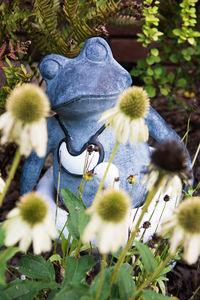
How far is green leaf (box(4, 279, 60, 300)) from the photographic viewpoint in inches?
34.3

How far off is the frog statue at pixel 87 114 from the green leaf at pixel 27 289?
1.65 feet

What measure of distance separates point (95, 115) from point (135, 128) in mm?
634

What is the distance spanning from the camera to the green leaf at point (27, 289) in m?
0.87

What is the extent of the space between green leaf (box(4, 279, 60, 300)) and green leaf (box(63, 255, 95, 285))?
0.04m

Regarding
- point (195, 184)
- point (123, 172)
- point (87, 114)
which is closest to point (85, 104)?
point (87, 114)

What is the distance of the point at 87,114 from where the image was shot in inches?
54.3

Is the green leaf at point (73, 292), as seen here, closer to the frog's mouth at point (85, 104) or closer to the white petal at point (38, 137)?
the white petal at point (38, 137)

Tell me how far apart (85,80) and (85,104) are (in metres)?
0.08

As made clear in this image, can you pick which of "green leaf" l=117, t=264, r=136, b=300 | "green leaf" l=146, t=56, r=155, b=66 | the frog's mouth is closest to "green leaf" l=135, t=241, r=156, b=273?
"green leaf" l=117, t=264, r=136, b=300

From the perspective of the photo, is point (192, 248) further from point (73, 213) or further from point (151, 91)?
point (151, 91)

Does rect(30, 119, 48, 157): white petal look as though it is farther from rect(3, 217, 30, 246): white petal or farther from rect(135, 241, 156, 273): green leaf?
rect(135, 241, 156, 273): green leaf

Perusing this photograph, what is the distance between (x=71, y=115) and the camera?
1.39 m

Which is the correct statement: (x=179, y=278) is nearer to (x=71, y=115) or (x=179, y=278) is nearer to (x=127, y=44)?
(x=71, y=115)

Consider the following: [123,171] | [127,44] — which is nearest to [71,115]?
[123,171]
